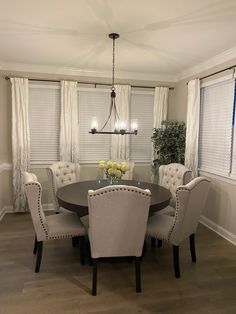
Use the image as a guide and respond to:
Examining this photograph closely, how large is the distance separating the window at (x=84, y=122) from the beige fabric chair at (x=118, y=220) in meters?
2.74

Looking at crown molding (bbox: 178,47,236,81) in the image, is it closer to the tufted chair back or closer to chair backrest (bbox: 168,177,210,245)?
the tufted chair back

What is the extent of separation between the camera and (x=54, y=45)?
11.3ft

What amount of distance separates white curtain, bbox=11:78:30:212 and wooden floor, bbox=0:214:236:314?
4.14 ft

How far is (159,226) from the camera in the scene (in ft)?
9.45

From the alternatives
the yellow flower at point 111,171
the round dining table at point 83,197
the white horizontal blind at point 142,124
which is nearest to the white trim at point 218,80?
the white horizontal blind at point 142,124

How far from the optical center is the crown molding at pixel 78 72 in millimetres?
4473

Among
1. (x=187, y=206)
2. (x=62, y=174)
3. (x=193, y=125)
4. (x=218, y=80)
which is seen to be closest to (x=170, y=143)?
(x=193, y=125)

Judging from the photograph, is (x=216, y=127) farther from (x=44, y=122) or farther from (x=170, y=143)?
(x=44, y=122)

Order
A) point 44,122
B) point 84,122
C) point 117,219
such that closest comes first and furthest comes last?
point 117,219 < point 44,122 < point 84,122

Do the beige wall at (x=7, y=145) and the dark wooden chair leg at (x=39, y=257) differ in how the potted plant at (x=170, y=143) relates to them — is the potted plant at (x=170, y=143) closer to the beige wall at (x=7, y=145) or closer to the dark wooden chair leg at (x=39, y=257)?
the beige wall at (x=7, y=145)

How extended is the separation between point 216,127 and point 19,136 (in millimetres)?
3273

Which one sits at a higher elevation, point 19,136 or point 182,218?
point 19,136

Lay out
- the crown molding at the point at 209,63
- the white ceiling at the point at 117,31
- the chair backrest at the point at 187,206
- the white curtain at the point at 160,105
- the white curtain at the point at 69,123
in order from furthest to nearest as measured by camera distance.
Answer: the white curtain at the point at 160,105, the white curtain at the point at 69,123, the crown molding at the point at 209,63, the chair backrest at the point at 187,206, the white ceiling at the point at 117,31

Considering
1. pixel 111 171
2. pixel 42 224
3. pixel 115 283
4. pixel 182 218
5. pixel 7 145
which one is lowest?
pixel 115 283
